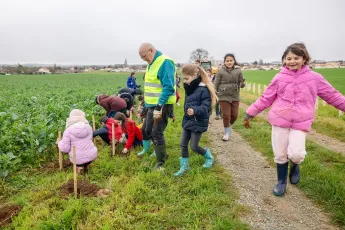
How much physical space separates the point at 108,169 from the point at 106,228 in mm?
2103

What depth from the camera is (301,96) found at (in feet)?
12.6

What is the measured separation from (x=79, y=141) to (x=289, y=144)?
353 centimetres

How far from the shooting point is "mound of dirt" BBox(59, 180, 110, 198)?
423 centimetres

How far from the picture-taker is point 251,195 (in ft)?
13.9

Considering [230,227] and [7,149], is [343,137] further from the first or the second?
[7,149]

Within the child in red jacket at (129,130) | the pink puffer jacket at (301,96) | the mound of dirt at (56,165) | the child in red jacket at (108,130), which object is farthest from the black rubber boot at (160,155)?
the pink puffer jacket at (301,96)

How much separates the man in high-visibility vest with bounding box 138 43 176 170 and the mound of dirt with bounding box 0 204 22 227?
2.37 m

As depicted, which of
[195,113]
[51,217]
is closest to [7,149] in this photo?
[51,217]

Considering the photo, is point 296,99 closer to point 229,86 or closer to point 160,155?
point 160,155

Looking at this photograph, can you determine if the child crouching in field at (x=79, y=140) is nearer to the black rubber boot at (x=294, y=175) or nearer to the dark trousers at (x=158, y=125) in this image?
the dark trousers at (x=158, y=125)

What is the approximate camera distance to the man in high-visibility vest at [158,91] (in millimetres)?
4711

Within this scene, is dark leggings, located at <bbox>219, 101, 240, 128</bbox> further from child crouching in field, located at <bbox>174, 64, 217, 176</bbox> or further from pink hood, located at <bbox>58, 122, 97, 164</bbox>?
pink hood, located at <bbox>58, 122, 97, 164</bbox>

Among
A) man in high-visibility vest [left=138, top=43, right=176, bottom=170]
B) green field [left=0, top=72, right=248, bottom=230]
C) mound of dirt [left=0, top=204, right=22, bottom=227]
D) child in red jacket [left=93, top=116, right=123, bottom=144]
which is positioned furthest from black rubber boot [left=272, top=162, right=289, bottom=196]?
mound of dirt [left=0, top=204, right=22, bottom=227]

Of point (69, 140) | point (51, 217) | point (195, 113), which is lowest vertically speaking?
point (51, 217)
